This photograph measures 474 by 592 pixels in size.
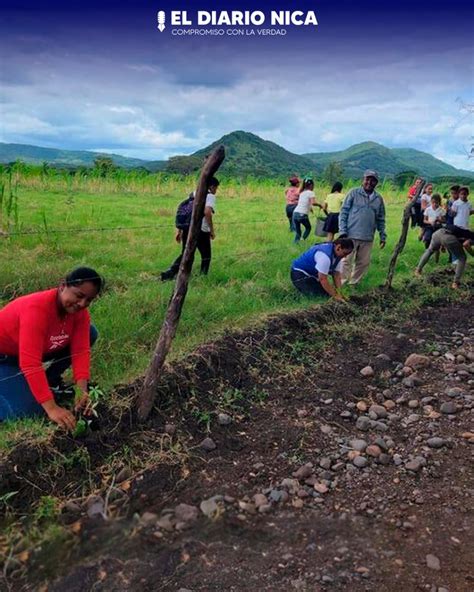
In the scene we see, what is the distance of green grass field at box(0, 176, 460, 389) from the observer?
533 centimetres

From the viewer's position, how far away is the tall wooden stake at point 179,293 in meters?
3.77

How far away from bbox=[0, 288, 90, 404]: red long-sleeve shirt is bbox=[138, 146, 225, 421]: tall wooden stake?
1.56ft

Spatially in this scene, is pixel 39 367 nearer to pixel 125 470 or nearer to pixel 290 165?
pixel 125 470

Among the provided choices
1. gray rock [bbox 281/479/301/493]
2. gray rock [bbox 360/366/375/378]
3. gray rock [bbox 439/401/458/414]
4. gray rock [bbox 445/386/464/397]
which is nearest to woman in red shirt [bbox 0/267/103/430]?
gray rock [bbox 281/479/301/493]

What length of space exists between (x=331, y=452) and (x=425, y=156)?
199m

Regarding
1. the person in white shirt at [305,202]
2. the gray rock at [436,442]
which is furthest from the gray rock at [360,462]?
the person in white shirt at [305,202]

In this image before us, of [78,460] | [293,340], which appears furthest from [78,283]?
[293,340]

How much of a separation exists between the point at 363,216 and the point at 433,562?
5.47 meters

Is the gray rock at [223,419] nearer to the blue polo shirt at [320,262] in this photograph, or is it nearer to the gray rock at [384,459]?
the gray rock at [384,459]

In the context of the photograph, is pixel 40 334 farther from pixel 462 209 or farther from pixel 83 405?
pixel 462 209

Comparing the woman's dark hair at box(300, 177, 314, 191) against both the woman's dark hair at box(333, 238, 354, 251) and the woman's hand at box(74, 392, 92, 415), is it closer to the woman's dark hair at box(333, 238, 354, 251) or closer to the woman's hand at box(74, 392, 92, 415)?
the woman's dark hair at box(333, 238, 354, 251)

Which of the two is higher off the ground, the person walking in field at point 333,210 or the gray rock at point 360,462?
the person walking in field at point 333,210

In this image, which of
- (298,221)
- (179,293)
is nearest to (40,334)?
(179,293)

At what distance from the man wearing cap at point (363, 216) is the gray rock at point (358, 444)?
14.0ft
